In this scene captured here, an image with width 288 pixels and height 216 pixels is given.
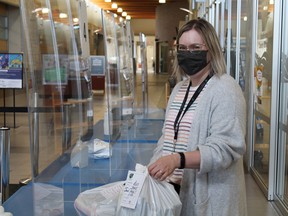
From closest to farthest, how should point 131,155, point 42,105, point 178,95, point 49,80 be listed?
point 178,95 < point 42,105 < point 49,80 < point 131,155

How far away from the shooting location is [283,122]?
422 cm

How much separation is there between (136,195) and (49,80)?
6.69ft

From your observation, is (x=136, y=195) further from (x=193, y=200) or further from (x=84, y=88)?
(x=84, y=88)

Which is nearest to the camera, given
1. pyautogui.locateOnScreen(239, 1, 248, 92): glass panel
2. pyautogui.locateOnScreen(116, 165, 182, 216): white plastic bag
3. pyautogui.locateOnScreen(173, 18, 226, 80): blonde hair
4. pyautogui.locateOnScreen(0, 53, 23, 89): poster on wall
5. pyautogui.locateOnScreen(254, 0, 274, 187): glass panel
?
pyautogui.locateOnScreen(116, 165, 182, 216): white plastic bag

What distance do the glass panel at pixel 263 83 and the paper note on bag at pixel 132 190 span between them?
3.36 m

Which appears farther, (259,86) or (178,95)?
(259,86)

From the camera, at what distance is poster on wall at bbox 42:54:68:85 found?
324 cm

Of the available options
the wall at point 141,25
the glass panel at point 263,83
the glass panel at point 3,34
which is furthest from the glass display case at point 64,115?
the wall at point 141,25

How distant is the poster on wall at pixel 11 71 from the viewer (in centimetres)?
433

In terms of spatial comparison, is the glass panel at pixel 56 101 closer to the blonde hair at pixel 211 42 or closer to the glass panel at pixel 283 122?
the blonde hair at pixel 211 42

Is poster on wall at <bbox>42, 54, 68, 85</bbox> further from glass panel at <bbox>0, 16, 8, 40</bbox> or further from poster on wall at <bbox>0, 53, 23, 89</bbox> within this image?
glass panel at <bbox>0, 16, 8, 40</bbox>

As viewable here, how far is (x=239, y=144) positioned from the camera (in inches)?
62.9

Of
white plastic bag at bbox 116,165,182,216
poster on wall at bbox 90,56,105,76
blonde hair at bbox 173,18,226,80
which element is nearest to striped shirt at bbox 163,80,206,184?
blonde hair at bbox 173,18,226,80

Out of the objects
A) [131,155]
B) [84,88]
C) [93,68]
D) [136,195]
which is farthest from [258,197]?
[93,68]
